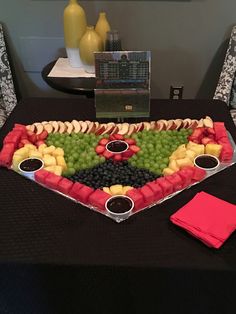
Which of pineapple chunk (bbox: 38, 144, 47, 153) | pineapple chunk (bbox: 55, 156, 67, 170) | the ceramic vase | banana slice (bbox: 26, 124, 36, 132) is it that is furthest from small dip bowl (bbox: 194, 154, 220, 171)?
the ceramic vase

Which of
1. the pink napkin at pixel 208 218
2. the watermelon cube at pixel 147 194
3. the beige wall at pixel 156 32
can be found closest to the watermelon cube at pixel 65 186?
the watermelon cube at pixel 147 194

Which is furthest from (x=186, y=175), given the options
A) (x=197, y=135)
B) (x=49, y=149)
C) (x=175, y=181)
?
(x=49, y=149)

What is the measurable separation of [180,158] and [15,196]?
0.55 m

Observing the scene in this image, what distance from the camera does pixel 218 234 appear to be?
3.01 ft

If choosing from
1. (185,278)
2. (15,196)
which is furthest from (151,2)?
(185,278)

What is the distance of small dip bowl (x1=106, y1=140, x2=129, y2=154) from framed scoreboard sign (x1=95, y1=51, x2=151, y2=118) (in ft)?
0.64

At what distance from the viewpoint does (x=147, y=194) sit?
1.03m

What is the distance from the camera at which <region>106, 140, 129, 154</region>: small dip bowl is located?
124cm

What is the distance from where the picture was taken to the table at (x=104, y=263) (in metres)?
0.88

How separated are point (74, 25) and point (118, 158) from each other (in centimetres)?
89

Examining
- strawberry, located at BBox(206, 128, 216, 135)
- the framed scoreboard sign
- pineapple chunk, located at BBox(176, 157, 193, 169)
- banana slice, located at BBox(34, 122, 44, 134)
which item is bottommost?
banana slice, located at BBox(34, 122, 44, 134)

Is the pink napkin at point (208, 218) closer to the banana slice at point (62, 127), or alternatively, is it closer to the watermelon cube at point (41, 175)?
the watermelon cube at point (41, 175)

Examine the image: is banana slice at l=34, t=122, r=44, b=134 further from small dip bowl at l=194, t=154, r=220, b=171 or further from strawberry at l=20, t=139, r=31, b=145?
small dip bowl at l=194, t=154, r=220, b=171

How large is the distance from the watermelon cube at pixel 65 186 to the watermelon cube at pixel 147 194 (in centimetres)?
22
